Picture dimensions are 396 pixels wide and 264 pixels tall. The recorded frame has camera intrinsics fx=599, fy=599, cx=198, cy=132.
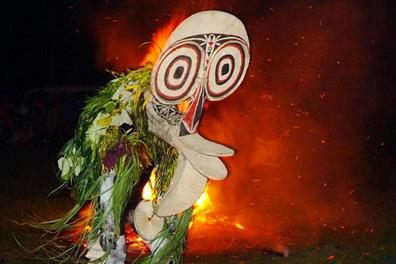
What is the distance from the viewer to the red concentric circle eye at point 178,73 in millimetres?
3736

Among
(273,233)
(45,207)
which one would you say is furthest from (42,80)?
(273,233)

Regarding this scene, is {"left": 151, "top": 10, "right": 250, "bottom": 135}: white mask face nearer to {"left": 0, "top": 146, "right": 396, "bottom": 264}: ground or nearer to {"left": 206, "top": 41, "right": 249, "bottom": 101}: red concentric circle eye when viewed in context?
{"left": 206, "top": 41, "right": 249, "bottom": 101}: red concentric circle eye

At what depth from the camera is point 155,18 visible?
524 inches

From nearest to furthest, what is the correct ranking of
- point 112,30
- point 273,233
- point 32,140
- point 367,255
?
1. point 367,255
2. point 273,233
3. point 112,30
4. point 32,140

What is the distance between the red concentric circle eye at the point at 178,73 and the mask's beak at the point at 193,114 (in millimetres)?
57

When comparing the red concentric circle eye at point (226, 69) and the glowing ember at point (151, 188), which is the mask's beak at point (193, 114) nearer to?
the red concentric circle eye at point (226, 69)

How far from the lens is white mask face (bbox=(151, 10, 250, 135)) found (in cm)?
374

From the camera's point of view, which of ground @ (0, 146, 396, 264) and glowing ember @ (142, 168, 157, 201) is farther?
ground @ (0, 146, 396, 264)

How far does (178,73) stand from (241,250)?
3583 millimetres

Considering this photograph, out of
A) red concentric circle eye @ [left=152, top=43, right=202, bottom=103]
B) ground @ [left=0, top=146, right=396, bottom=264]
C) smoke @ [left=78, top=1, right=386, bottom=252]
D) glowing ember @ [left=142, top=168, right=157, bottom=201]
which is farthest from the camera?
smoke @ [left=78, top=1, right=386, bottom=252]

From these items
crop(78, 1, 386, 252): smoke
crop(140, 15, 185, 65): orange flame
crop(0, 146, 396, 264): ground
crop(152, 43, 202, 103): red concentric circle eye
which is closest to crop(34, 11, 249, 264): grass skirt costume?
crop(152, 43, 202, 103): red concentric circle eye

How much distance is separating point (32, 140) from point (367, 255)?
507 inches

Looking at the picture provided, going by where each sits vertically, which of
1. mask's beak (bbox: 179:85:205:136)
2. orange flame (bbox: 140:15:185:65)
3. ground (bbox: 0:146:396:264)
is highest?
orange flame (bbox: 140:15:185:65)

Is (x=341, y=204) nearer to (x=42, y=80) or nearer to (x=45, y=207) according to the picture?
(x=45, y=207)
